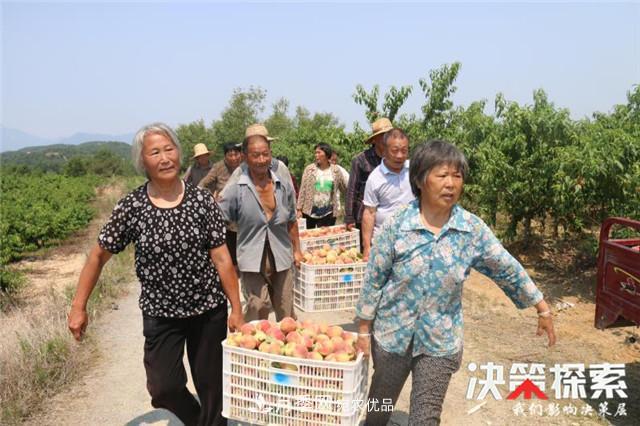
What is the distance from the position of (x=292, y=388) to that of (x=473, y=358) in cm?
265

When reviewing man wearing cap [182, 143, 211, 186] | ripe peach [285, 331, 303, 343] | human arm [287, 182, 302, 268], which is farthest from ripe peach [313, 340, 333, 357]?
man wearing cap [182, 143, 211, 186]

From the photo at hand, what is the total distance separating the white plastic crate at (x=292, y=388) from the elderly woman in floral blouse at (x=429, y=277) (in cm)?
28

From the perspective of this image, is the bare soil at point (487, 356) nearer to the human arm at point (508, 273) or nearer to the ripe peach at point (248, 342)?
the ripe peach at point (248, 342)

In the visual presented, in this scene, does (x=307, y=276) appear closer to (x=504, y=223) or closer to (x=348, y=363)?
(x=348, y=363)

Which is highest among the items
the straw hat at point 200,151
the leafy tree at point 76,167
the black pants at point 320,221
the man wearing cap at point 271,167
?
the straw hat at point 200,151

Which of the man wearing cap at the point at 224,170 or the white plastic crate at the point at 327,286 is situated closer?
the white plastic crate at the point at 327,286

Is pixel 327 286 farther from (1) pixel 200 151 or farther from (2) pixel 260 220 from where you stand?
(1) pixel 200 151

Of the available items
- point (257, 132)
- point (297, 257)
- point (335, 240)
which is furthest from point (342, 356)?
point (335, 240)

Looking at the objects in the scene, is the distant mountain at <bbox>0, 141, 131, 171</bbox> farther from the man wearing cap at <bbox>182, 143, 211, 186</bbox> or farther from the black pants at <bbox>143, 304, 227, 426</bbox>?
the black pants at <bbox>143, 304, 227, 426</bbox>

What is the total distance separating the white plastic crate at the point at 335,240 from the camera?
216 inches

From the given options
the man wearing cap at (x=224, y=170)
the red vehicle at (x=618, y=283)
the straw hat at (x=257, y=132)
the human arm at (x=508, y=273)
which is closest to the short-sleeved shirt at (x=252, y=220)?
the straw hat at (x=257, y=132)

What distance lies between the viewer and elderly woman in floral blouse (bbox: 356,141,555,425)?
2508 millimetres

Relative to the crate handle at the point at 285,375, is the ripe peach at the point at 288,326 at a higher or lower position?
higher

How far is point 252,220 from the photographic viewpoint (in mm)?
3828
